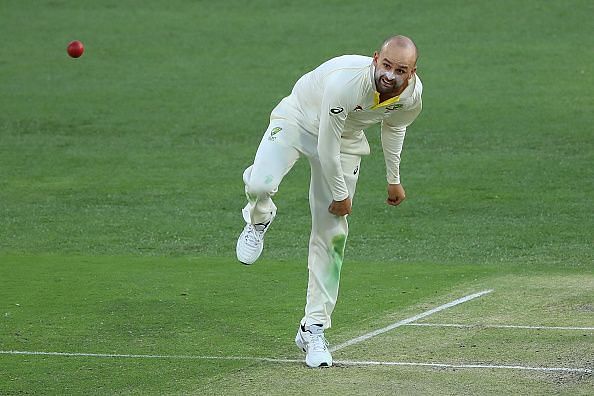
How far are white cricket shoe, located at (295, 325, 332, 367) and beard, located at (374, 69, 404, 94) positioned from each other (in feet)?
5.42

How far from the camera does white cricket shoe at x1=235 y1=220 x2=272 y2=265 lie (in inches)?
330

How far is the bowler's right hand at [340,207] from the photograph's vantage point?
26.1 ft

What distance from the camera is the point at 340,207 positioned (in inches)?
314

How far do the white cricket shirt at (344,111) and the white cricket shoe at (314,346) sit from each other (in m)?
0.89

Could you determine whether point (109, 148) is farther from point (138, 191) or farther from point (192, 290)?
point (192, 290)

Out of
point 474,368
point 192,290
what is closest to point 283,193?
point 192,290

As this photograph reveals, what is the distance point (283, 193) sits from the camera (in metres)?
16.2

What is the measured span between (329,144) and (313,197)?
65 cm

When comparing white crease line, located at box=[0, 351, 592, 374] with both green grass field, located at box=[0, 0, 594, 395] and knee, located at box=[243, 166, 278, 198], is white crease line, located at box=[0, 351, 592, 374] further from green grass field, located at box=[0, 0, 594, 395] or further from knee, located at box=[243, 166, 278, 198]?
knee, located at box=[243, 166, 278, 198]

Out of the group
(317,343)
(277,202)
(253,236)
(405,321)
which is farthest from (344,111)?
(277,202)

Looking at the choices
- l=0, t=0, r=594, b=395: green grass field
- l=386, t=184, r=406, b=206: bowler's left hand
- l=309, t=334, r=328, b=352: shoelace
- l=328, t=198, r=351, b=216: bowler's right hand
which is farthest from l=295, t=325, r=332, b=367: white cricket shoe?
l=386, t=184, r=406, b=206: bowler's left hand

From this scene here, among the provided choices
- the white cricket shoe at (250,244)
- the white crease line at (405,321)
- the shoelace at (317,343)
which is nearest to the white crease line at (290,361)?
the shoelace at (317,343)

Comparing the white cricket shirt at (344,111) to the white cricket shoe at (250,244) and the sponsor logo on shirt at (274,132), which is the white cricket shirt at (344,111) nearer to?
the sponsor logo on shirt at (274,132)

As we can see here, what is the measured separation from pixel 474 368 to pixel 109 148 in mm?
12311
